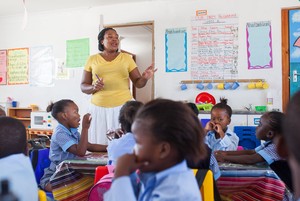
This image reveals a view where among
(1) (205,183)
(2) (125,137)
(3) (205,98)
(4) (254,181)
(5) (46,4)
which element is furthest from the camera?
(5) (46,4)

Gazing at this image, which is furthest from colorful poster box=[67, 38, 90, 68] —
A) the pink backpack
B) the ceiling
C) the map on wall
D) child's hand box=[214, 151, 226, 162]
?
the pink backpack

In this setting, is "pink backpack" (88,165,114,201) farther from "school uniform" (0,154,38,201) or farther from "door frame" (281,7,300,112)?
"door frame" (281,7,300,112)

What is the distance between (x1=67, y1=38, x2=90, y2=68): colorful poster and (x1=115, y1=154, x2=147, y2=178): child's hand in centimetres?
404

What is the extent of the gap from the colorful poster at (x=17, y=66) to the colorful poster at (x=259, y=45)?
333 cm

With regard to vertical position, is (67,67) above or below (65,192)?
above

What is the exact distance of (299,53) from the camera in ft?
12.3

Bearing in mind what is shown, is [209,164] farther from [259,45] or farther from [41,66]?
[41,66]

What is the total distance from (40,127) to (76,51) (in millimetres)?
1216

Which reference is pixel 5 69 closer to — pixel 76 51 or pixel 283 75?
pixel 76 51

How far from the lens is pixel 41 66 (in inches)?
196

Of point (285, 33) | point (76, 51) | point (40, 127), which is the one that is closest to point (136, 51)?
point (76, 51)

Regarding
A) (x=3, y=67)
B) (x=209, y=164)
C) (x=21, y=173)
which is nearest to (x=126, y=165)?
(x=21, y=173)

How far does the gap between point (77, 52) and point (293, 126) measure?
4405 millimetres

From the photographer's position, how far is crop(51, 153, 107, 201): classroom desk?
5.60 feet
